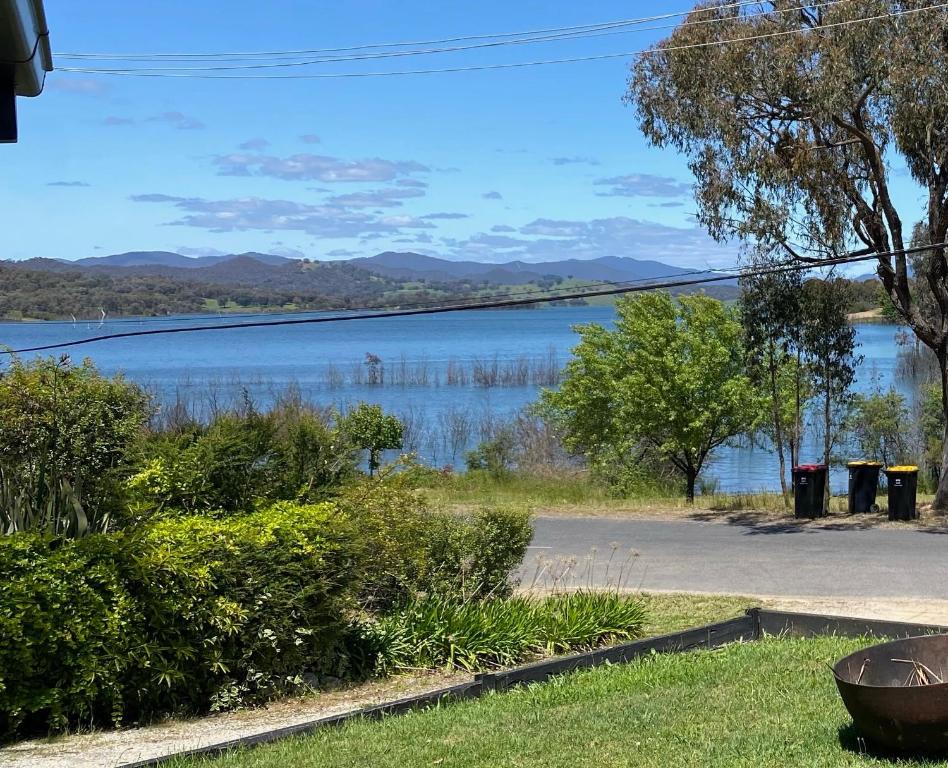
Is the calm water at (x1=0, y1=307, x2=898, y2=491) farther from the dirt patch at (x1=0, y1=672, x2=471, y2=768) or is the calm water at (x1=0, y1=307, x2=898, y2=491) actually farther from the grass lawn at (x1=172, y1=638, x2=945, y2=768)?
the grass lawn at (x1=172, y1=638, x2=945, y2=768)

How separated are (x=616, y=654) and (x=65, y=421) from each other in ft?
22.0

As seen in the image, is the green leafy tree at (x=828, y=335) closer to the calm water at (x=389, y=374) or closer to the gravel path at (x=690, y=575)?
the gravel path at (x=690, y=575)

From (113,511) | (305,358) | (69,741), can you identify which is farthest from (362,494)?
(305,358)

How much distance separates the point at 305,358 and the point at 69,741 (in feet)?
348

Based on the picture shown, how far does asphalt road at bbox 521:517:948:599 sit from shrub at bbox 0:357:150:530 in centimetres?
490

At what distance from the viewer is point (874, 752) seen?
582cm

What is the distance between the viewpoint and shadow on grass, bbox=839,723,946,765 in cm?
560

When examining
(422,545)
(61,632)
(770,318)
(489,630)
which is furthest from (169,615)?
(770,318)

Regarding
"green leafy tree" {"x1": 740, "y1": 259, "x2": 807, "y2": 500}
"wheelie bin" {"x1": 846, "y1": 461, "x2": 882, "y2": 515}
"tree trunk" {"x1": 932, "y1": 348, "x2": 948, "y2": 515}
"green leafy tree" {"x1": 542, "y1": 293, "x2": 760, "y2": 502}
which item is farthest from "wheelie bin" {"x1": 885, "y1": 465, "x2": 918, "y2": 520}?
"green leafy tree" {"x1": 542, "y1": 293, "x2": 760, "y2": 502}

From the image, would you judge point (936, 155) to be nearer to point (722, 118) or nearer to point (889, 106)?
point (889, 106)

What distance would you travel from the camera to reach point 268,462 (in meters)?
11.5

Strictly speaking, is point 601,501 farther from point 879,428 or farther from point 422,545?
point 879,428

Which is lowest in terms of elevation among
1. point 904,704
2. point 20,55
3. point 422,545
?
point 422,545

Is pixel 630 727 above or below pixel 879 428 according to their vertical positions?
above
